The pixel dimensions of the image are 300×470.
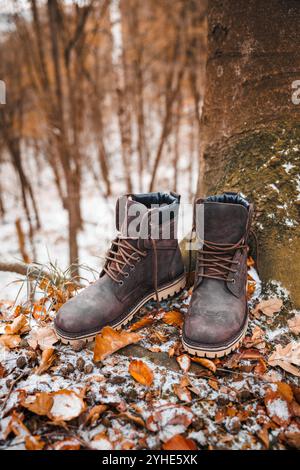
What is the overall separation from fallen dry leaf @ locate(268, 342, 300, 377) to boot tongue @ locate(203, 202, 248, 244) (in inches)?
20.2

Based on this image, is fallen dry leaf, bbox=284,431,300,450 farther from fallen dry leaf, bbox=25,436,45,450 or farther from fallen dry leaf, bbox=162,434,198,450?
fallen dry leaf, bbox=25,436,45,450

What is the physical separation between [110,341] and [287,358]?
29.1 inches

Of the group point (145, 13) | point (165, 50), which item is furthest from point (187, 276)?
point (145, 13)

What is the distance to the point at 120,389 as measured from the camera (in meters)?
1.08

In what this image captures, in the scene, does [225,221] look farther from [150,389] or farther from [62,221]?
[62,221]

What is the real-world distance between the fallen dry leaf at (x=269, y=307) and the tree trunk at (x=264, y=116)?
0.10 metres

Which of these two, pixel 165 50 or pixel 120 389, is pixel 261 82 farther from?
pixel 165 50

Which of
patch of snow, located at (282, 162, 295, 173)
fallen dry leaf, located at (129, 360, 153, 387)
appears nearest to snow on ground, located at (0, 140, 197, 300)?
patch of snow, located at (282, 162, 295, 173)

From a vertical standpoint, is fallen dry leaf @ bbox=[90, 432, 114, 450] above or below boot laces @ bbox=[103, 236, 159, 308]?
below

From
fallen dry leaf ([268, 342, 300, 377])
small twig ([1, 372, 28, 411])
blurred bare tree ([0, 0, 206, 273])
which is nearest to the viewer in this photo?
small twig ([1, 372, 28, 411])

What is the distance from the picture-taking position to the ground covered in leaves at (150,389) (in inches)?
36.5

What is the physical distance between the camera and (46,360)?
118 centimetres

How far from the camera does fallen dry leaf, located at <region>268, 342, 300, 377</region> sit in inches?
44.5
